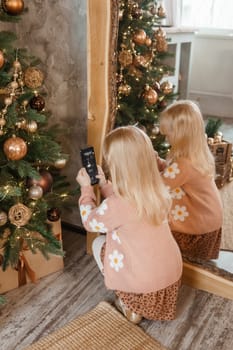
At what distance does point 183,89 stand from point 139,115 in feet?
1.01

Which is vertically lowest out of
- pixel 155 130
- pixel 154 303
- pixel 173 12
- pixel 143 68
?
pixel 154 303

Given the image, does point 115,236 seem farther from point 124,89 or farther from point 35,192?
point 124,89

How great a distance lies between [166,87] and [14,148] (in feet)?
2.56

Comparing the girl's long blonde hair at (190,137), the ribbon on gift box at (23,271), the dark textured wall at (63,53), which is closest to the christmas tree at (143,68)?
the girl's long blonde hair at (190,137)

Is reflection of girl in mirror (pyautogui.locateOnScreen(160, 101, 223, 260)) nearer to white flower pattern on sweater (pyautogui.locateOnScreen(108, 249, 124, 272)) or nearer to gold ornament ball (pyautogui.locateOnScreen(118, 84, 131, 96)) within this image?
gold ornament ball (pyautogui.locateOnScreen(118, 84, 131, 96))

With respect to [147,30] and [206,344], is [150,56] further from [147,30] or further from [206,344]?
[206,344]

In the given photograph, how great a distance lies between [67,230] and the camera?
239 centimetres

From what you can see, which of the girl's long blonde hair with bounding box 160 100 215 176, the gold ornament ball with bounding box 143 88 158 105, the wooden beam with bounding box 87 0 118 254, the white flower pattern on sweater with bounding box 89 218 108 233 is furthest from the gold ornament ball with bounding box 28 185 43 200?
the gold ornament ball with bounding box 143 88 158 105

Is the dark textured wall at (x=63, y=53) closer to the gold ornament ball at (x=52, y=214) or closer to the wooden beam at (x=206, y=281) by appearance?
the gold ornament ball at (x=52, y=214)

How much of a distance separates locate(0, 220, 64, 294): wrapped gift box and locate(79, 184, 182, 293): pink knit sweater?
385 mm

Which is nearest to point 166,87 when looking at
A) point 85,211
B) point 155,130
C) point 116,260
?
point 155,130

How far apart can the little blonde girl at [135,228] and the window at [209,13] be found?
0.54 meters

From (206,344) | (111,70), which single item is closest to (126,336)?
(206,344)

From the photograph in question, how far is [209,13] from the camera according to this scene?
1617 mm
